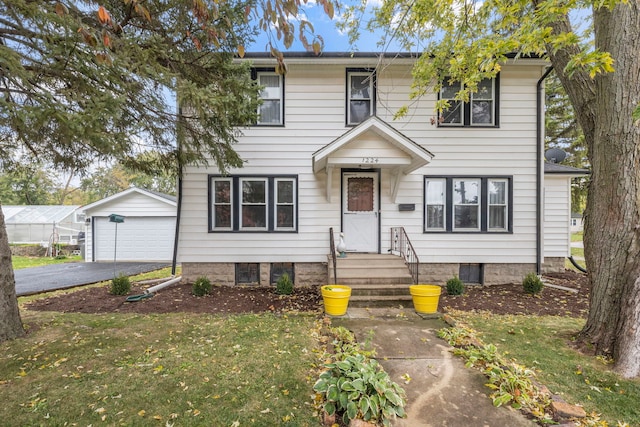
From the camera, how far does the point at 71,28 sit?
329cm

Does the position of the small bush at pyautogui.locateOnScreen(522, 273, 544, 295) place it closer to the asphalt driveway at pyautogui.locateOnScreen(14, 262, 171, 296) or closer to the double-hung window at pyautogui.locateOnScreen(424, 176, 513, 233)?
the double-hung window at pyautogui.locateOnScreen(424, 176, 513, 233)

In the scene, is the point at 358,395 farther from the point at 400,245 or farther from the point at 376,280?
the point at 400,245

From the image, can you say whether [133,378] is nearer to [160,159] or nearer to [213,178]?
[160,159]

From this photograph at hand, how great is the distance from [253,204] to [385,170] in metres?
3.80

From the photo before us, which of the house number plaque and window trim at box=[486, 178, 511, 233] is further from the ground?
the house number plaque

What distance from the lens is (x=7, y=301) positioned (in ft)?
14.5

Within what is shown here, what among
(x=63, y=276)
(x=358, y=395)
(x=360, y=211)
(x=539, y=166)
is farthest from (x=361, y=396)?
(x=63, y=276)

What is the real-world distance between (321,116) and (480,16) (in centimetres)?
401

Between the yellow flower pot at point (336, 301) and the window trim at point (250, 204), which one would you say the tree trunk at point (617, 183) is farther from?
the window trim at point (250, 204)

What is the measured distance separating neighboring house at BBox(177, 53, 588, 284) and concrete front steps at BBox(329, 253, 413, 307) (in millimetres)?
1027

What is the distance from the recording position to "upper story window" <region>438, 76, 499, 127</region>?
7848 millimetres

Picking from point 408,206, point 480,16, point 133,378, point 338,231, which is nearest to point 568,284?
point 408,206

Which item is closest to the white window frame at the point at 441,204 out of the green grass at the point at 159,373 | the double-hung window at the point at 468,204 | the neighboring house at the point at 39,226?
the double-hung window at the point at 468,204

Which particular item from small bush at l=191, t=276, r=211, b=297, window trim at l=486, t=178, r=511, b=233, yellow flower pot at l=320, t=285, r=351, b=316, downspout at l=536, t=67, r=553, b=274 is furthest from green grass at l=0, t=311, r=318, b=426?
downspout at l=536, t=67, r=553, b=274
